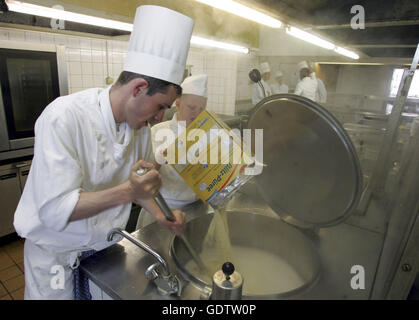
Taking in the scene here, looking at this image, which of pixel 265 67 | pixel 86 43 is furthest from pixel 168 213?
pixel 265 67

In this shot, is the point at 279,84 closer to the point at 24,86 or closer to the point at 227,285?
the point at 24,86

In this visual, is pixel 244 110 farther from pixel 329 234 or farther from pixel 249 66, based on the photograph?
pixel 329 234

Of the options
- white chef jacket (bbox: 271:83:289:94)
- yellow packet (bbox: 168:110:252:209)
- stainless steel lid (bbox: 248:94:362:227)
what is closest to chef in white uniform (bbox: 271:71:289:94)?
white chef jacket (bbox: 271:83:289:94)

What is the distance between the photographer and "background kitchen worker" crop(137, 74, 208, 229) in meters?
1.45

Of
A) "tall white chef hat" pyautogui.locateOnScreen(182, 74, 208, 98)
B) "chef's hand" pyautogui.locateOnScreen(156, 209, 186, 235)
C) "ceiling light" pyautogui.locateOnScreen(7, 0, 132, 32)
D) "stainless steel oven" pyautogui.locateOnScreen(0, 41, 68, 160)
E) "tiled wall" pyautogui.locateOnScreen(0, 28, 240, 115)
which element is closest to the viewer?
"chef's hand" pyautogui.locateOnScreen(156, 209, 186, 235)

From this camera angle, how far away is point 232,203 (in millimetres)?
1334

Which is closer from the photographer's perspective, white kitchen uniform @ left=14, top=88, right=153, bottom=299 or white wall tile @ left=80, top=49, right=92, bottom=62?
white kitchen uniform @ left=14, top=88, right=153, bottom=299

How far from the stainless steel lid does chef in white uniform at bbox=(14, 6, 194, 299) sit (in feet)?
1.25

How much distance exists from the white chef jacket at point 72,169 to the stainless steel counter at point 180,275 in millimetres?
87

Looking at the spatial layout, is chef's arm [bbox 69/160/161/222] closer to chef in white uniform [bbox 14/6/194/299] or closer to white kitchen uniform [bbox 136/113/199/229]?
chef in white uniform [bbox 14/6/194/299]

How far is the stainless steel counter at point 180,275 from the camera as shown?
2.48 feet

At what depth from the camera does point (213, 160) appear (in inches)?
36.1
